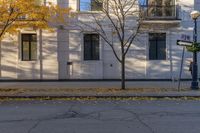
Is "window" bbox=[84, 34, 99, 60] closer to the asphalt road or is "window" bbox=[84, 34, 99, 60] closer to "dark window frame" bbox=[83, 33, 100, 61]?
"dark window frame" bbox=[83, 33, 100, 61]

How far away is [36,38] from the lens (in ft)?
94.0

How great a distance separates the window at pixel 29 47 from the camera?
28750 millimetres

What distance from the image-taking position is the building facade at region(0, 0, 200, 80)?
2853 cm

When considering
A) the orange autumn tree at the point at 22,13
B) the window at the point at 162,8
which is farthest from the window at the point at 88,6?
the orange autumn tree at the point at 22,13

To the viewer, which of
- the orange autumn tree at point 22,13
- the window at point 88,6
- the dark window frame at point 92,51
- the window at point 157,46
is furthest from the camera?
the window at point 157,46

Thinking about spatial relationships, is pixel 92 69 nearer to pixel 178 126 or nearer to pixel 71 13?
pixel 71 13

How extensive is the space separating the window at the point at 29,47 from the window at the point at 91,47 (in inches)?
137

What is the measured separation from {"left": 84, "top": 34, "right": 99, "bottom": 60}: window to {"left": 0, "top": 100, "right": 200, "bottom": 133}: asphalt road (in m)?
13.4

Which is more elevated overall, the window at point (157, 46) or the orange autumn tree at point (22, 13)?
the orange autumn tree at point (22, 13)

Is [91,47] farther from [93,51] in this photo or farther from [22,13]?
[22,13]

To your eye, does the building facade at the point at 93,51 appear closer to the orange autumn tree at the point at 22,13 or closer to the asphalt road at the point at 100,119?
the orange autumn tree at the point at 22,13

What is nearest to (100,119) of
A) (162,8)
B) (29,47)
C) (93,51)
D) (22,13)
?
(22,13)

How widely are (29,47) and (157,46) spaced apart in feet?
29.0

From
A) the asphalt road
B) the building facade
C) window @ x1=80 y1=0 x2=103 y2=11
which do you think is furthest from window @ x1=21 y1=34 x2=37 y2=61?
the asphalt road
